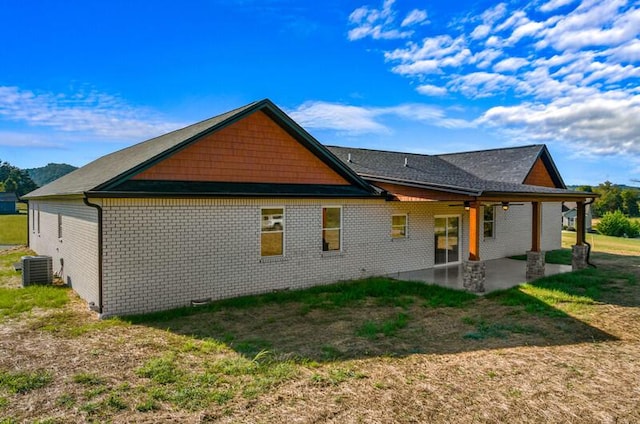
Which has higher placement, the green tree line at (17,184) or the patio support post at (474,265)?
the green tree line at (17,184)

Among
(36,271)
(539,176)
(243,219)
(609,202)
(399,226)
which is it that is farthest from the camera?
(609,202)

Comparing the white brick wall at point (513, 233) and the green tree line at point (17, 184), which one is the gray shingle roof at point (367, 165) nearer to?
the white brick wall at point (513, 233)

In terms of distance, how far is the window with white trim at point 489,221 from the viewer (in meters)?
18.2

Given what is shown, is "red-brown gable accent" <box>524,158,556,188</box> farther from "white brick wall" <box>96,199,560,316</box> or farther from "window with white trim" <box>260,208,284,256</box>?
"window with white trim" <box>260,208,284,256</box>

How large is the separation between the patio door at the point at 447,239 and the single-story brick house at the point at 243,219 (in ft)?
0.28

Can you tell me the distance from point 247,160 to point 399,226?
21.1ft

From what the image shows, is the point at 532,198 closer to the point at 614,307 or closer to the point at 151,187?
the point at 614,307

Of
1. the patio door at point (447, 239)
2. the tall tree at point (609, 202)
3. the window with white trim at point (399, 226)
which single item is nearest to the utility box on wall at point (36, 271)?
the window with white trim at point (399, 226)

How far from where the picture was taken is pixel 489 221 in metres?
18.4

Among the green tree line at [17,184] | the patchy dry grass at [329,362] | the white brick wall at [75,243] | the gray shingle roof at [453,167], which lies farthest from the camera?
the green tree line at [17,184]

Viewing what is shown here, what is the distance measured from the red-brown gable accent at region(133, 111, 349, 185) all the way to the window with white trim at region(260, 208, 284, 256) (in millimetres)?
970

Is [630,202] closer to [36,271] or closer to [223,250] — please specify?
[223,250]

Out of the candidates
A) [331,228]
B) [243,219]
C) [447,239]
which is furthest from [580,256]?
[243,219]

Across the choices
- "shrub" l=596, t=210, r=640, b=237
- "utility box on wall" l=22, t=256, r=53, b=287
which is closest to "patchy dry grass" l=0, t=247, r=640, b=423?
"utility box on wall" l=22, t=256, r=53, b=287
